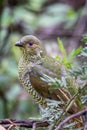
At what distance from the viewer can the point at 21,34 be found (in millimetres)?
7430

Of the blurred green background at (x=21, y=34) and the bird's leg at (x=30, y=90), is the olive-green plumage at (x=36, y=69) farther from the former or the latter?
the blurred green background at (x=21, y=34)

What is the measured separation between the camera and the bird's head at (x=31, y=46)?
396 centimetres

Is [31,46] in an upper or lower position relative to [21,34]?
lower

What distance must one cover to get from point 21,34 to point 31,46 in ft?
11.2

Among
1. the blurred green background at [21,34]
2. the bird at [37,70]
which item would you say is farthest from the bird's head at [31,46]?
the blurred green background at [21,34]

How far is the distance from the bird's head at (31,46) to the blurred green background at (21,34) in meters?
1.76

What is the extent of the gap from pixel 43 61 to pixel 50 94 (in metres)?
0.42

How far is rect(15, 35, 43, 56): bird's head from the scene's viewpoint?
396 cm

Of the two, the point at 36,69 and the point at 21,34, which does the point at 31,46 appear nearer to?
the point at 36,69

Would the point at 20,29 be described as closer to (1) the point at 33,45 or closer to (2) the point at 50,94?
(1) the point at 33,45

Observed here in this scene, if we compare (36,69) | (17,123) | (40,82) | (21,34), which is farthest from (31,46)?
(21,34)

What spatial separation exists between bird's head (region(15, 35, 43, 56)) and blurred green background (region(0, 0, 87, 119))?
176cm

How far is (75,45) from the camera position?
7277 millimetres

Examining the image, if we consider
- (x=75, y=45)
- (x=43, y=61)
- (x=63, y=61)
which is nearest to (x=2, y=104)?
(x=75, y=45)
